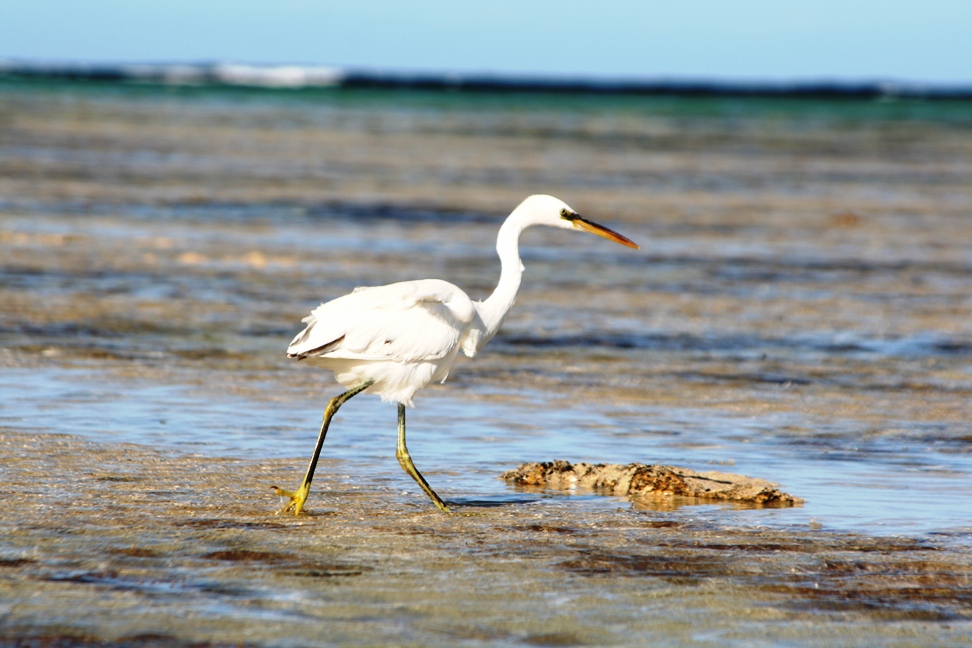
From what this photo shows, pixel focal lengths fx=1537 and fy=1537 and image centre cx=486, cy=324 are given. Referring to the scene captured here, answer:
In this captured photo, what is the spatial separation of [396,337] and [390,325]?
0.21 feet

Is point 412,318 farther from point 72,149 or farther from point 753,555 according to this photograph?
point 72,149

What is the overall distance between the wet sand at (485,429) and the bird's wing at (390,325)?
79 centimetres

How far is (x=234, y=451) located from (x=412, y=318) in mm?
1930

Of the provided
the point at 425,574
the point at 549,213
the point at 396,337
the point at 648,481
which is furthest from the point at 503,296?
the point at 425,574

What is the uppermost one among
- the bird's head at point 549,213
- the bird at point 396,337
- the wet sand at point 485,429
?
the bird's head at point 549,213

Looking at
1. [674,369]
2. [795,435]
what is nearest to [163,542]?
[795,435]

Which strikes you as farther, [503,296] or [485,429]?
[485,429]

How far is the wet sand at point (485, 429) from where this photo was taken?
5.90m

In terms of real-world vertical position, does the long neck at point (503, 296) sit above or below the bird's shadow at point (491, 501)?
above

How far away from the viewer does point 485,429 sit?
31.8 ft

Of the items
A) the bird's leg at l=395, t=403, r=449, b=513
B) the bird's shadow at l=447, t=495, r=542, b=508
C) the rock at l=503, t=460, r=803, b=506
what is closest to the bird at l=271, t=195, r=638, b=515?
the bird's leg at l=395, t=403, r=449, b=513

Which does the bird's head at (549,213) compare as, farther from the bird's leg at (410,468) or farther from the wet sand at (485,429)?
the wet sand at (485,429)

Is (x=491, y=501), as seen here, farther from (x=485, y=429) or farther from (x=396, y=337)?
(x=485, y=429)

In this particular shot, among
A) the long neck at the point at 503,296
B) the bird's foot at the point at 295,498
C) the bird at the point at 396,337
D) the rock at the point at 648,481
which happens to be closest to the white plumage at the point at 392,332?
the bird at the point at 396,337
